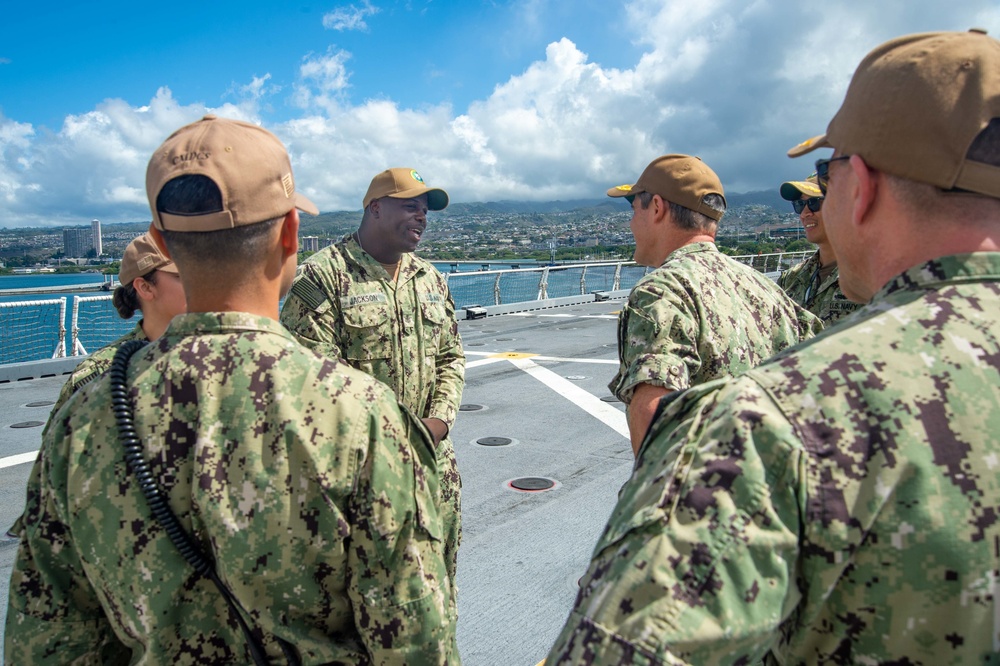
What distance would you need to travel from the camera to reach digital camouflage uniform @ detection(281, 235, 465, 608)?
3.51 m

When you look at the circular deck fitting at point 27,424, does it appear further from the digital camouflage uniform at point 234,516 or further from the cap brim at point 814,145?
the cap brim at point 814,145

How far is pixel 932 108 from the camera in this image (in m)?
1.09

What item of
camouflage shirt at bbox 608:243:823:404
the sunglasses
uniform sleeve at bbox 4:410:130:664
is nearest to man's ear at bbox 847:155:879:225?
camouflage shirt at bbox 608:243:823:404

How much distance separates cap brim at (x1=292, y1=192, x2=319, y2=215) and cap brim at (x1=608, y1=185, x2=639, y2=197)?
170cm

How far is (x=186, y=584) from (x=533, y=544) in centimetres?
312

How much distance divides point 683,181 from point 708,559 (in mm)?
2165

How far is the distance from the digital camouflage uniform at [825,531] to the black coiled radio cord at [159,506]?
725 millimetres

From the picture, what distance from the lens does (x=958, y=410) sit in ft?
3.33

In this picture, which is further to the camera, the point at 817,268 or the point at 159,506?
the point at 817,268

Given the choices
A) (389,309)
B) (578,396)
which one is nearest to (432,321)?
(389,309)

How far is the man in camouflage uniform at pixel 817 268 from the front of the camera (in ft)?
15.6

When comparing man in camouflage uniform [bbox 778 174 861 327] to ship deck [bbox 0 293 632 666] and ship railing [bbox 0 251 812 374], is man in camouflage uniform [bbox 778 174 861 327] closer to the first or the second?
ship railing [bbox 0 251 812 374]

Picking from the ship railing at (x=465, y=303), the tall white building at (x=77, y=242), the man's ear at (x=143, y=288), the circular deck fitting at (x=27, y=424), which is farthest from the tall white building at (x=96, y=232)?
the man's ear at (x=143, y=288)

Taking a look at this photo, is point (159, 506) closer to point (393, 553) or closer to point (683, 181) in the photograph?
point (393, 553)
